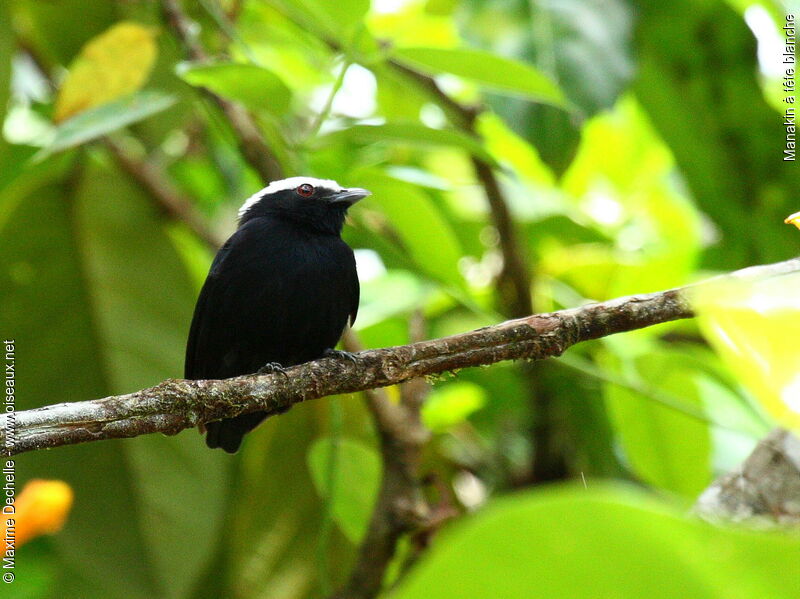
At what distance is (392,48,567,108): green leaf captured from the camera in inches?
87.8

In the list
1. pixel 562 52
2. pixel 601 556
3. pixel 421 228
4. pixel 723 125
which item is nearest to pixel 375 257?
pixel 421 228

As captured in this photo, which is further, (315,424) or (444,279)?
(315,424)

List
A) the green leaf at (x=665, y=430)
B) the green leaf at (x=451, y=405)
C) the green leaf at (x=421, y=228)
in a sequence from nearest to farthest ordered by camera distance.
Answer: the green leaf at (x=665, y=430), the green leaf at (x=421, y=228), the green leaf at (x=451, y=405)

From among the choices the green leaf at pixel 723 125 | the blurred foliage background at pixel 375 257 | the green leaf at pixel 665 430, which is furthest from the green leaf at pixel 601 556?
the green leaf at pixel 723 125

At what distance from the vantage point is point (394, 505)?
99.4 inches

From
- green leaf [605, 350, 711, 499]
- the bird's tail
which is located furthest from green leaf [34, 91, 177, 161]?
green leaf [605, 350, 711, 499]

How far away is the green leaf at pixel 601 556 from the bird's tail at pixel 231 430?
2.20 metres

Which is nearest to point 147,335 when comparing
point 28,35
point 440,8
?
point 28,35

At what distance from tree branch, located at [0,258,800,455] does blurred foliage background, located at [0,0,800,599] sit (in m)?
0.74

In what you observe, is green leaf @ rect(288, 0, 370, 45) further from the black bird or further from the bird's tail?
the bird's tail

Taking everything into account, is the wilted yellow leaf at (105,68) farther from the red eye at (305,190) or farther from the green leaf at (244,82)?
the red eye at (305,190)

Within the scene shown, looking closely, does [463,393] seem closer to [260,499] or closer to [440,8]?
[260,499]

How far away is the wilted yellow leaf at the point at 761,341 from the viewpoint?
58cm

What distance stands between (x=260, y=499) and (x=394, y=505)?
2.56 feet
